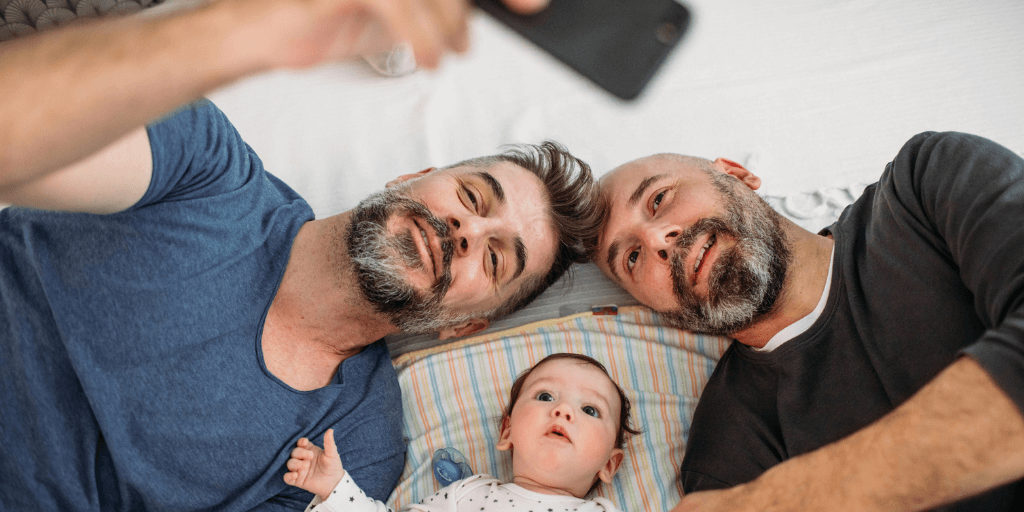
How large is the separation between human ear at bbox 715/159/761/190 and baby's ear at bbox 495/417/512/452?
1022 mm

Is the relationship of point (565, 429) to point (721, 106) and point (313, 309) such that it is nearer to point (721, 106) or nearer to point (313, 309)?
point (313, 309)

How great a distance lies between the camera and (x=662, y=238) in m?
1.61

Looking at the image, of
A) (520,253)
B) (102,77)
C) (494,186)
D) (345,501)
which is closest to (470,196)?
(494,186)

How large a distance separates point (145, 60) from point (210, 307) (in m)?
0.98

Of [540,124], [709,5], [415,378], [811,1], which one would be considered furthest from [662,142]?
[415,378]

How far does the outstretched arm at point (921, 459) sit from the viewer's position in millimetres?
894

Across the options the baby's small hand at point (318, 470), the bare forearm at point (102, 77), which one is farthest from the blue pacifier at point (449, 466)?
the bare forearm at point (102, 77)

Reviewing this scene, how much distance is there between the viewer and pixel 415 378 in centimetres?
194

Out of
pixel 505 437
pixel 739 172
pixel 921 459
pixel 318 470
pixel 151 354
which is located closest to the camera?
pixel 921 459

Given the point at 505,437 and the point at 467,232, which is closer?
the point at 467,232

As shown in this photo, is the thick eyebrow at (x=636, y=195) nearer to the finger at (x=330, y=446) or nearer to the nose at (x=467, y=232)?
the nose at (x=467, y=232)

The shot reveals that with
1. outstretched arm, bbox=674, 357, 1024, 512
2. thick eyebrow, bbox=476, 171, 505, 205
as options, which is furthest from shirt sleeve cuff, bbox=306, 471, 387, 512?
outstretched arm, bbox=674, 357, 1024, 512

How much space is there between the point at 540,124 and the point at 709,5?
0.88 meters

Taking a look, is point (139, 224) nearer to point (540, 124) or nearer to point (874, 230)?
point (540, 124)
